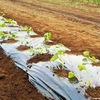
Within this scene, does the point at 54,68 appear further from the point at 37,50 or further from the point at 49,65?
the point at 37,50

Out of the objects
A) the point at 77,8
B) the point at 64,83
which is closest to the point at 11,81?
the point at 64,83

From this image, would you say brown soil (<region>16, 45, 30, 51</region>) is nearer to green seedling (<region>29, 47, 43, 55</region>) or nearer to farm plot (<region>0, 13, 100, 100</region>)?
farm plot (<region>0, 13, 100, 100</region>)

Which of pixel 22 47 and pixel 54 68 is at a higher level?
pixel 54 68

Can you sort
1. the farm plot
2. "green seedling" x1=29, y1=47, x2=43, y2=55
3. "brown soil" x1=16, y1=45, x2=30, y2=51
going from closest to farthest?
the farm plot, "green seedling" x1=29, y1=47, x2=43, y2=55, "brown soil" x1=16, y1=45, x2=30, y2=51

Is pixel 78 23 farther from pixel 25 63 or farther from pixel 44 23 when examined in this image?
pixel 25 63

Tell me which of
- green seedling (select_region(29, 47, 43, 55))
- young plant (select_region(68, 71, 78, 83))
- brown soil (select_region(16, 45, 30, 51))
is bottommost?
brown soil (select_region(16, 45, 30, 51))

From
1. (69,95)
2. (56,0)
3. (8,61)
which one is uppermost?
(69,95)

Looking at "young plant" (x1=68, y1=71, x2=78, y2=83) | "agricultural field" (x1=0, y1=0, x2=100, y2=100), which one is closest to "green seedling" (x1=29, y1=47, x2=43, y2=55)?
"agricultural field" (x1=0, y1=0, x2=100, y2=100)

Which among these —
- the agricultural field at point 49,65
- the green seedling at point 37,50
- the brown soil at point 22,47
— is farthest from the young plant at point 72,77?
the brown soil at point 22,47

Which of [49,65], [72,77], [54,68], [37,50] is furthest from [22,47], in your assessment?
[72,77]

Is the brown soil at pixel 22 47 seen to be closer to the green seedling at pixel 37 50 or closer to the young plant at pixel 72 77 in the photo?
the green seedling at pixel 37 50

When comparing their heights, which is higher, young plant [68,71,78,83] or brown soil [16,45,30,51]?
young plant [68,71,78,83]

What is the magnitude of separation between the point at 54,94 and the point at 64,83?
0.27m

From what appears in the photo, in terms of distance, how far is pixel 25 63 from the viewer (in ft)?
20.0
